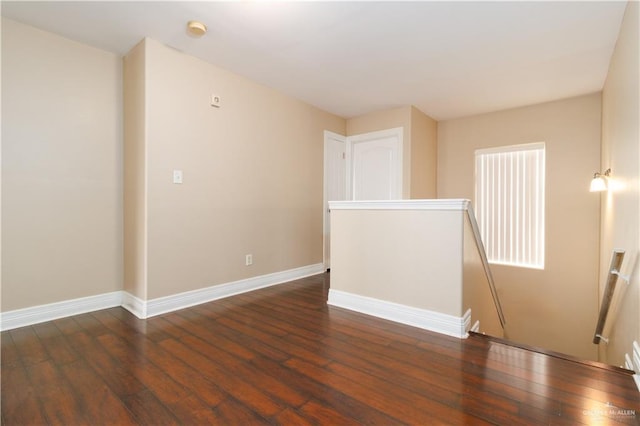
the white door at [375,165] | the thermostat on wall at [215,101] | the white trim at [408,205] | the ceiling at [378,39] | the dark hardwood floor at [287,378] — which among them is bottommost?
the dark hardwood floor at [287,378]

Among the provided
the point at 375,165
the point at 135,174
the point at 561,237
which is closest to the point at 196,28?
the point at 135,174

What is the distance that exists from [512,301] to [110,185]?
219 inches

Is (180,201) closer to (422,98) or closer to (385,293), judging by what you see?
(385,293)

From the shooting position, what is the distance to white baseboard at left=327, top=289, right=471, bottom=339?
7.79 ft

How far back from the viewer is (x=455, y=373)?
72.1 inches

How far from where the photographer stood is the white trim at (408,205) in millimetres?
2366

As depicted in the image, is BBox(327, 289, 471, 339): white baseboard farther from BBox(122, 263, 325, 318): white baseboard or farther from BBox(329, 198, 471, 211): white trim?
BBox(122, 263, 325, 318): white baseboard

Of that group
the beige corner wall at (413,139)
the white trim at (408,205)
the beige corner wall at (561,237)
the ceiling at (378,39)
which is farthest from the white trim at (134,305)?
the beige corner wall at (561,237)

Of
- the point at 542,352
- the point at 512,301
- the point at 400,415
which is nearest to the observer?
the point at 400,415

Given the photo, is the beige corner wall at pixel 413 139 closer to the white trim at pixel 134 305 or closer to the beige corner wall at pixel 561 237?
the beige corner wall at pixel 561 237

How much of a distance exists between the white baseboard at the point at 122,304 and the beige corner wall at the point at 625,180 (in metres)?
3.42

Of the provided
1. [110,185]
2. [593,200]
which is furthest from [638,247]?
[110,185]

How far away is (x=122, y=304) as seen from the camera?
10.1 ft

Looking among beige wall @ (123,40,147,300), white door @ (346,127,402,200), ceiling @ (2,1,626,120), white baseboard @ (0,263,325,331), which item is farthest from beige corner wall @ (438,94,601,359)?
beige wall @ (123,40,147,300)
